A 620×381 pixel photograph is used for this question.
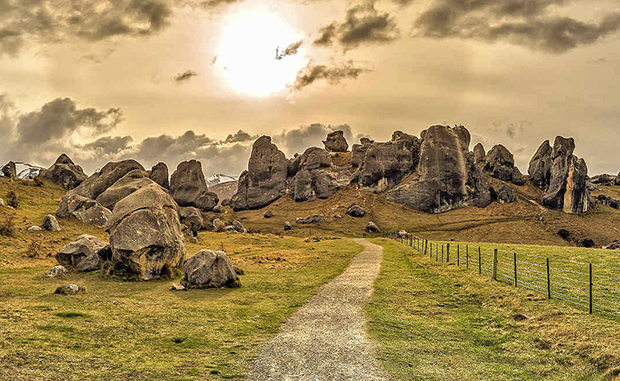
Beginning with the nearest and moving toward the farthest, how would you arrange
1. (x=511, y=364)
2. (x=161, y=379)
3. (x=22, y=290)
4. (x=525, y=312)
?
1. (x=161, y=379)
2. (x=511, y=364)
3. (x=525, y=312)
4. (x=22, y=290)

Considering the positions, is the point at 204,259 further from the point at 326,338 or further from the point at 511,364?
the point at 511,364

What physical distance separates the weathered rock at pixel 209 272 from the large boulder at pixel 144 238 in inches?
155

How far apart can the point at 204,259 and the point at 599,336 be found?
71.8ft

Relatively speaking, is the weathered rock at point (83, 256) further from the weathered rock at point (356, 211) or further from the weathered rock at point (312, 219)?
the weathered rock at point (356, 211)

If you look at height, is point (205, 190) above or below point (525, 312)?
above

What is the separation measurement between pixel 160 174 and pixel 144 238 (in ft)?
522

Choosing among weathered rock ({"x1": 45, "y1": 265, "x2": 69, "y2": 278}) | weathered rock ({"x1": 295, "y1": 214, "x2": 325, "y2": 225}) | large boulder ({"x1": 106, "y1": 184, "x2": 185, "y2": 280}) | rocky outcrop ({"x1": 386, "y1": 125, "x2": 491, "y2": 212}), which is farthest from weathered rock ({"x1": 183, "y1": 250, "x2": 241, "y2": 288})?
rocky outcrop ({"x1": 386, "y1": 125, "x2": 491, "y2": 212})

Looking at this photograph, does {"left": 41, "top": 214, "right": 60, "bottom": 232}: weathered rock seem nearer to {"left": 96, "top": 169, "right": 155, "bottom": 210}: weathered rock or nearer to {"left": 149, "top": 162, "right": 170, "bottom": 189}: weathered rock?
{"left": 96, "top": 169, "right": 155, "bottom": 210}: weathered rock

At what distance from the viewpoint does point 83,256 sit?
104ft

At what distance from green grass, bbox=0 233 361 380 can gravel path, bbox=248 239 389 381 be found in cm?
74

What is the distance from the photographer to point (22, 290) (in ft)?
72.7

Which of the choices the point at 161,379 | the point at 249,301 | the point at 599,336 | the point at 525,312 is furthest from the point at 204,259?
the point at 599,336

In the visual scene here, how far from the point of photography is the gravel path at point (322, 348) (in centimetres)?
1130

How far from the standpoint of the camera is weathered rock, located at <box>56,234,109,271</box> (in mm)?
31031
